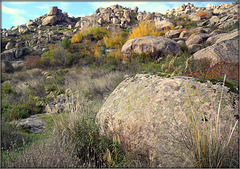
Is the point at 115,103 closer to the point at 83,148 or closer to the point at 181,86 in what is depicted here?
the point at 83,148

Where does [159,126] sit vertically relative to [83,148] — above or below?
above

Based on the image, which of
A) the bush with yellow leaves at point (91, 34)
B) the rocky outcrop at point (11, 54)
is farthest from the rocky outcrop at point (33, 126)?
the rocky outcrop at point (11, 54)

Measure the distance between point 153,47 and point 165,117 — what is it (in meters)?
12.4

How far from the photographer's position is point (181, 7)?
238 feet

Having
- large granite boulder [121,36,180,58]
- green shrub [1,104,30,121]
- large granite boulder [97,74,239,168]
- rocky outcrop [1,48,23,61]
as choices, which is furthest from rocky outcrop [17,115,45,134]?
rocky outcrop [1,48,23,61]

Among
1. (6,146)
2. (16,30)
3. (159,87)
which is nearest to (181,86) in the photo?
(159,87)

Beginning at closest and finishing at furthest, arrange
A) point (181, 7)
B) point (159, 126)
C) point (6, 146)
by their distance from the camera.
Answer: point (159, 126) < point (6, 146) < point (181, 7)

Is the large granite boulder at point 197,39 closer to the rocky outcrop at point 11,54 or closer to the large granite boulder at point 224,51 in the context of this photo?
the large granite boulder at point 224,51

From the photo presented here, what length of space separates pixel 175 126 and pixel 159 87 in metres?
0.74

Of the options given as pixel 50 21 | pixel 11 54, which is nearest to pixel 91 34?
pixel 11 54

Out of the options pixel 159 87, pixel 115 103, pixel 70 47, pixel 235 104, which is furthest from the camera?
pixel 70 47

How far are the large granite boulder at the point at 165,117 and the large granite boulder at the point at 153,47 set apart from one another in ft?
37.2

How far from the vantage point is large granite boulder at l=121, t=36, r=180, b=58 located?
13656 mm

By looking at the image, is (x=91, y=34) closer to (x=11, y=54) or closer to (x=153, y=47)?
(x=11, y=54)
